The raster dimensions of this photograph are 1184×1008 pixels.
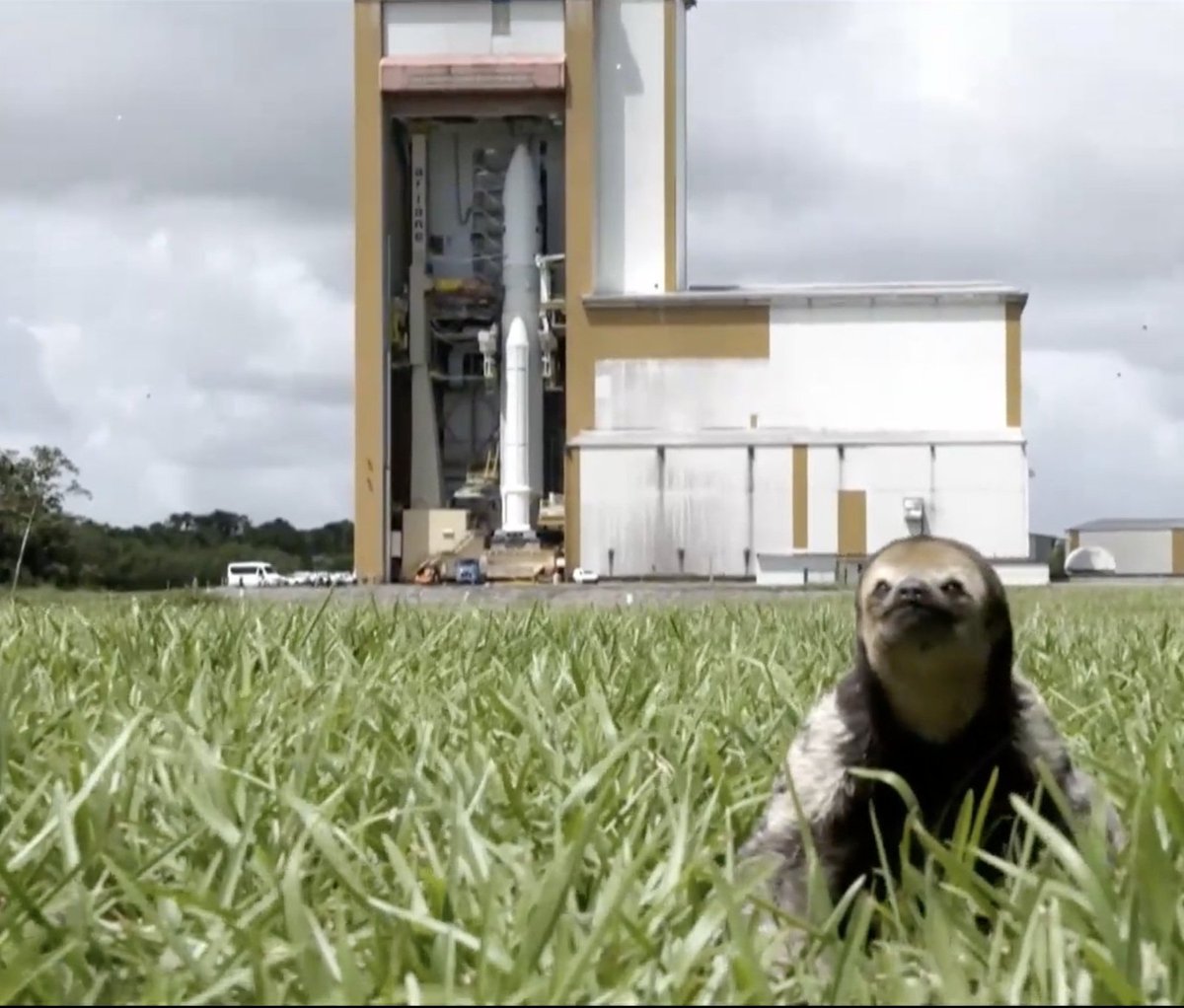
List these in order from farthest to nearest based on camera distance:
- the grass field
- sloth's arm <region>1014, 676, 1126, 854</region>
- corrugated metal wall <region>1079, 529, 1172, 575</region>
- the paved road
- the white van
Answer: corrugated metal wall <region>1079, 529, 1172, 575</region> < the white van < the paved road < sloth's arm <region>1014, 676, 1126, 854</region> < the grass field

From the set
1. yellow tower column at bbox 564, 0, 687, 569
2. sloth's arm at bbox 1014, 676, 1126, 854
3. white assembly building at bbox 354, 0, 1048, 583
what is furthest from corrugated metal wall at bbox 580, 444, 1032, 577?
sloth's arm at bbox 1014, 676, 1126, 854

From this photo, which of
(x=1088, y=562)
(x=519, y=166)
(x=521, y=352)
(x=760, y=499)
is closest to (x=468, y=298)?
(x=521, y=352)

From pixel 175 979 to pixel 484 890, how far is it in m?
0.29

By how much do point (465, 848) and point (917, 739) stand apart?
0.50 metres

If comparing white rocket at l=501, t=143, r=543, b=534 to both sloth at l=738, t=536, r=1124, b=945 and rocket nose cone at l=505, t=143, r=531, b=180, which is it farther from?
sloth at l=738, t=536, r=1124, b=945

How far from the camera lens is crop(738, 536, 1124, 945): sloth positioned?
1.85 metres

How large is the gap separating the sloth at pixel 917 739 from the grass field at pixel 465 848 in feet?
0.35

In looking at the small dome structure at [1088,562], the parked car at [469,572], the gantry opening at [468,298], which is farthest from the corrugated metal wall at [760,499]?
the small dome structure at [1088,562]

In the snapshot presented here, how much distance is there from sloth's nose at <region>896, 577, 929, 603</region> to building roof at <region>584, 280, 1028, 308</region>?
1349 inches

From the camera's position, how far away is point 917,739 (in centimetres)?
194

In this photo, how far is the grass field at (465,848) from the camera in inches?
55.1

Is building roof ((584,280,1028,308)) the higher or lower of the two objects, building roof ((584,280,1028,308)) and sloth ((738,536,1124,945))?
the higher

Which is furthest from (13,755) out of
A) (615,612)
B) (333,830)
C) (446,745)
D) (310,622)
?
(615,612)

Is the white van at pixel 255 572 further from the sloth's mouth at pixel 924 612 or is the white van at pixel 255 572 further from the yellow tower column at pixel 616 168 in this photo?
the sloth's mouth at pixel 924 612
